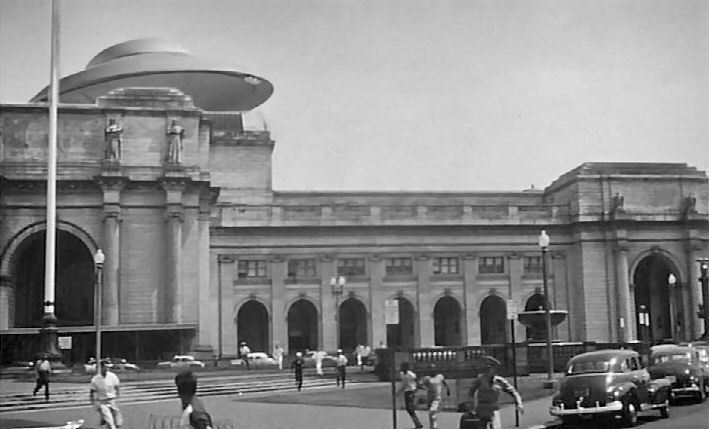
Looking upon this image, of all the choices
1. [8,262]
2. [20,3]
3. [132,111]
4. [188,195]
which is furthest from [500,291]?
[20,3]

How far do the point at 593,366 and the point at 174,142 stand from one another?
32.3 metres

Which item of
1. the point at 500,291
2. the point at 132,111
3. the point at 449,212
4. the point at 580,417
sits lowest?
the point at 580,417

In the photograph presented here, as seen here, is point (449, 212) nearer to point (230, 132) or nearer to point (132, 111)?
point (230, 132)

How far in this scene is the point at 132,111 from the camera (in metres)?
49.2

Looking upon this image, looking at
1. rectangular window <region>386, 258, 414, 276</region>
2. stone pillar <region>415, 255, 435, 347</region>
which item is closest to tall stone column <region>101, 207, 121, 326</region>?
rectangular window <region>386, 258, 414, 276</region>

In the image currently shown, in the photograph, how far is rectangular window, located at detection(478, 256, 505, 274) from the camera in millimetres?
58250

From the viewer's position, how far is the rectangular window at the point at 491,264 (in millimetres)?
58250

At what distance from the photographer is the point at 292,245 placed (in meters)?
56.6

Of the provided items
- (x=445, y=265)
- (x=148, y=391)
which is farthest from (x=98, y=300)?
(x=445, y=265)

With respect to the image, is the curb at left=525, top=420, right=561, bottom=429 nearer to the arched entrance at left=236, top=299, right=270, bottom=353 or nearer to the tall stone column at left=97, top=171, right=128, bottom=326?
the tall stone column at left=97, top=171, right=128, bottom=326

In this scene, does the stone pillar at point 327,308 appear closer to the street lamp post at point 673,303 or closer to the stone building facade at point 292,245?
the stone building facade at point 292,245

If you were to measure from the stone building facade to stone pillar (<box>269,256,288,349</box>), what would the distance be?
89mm

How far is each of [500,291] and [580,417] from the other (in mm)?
38207

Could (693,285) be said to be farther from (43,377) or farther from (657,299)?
(43,377)
